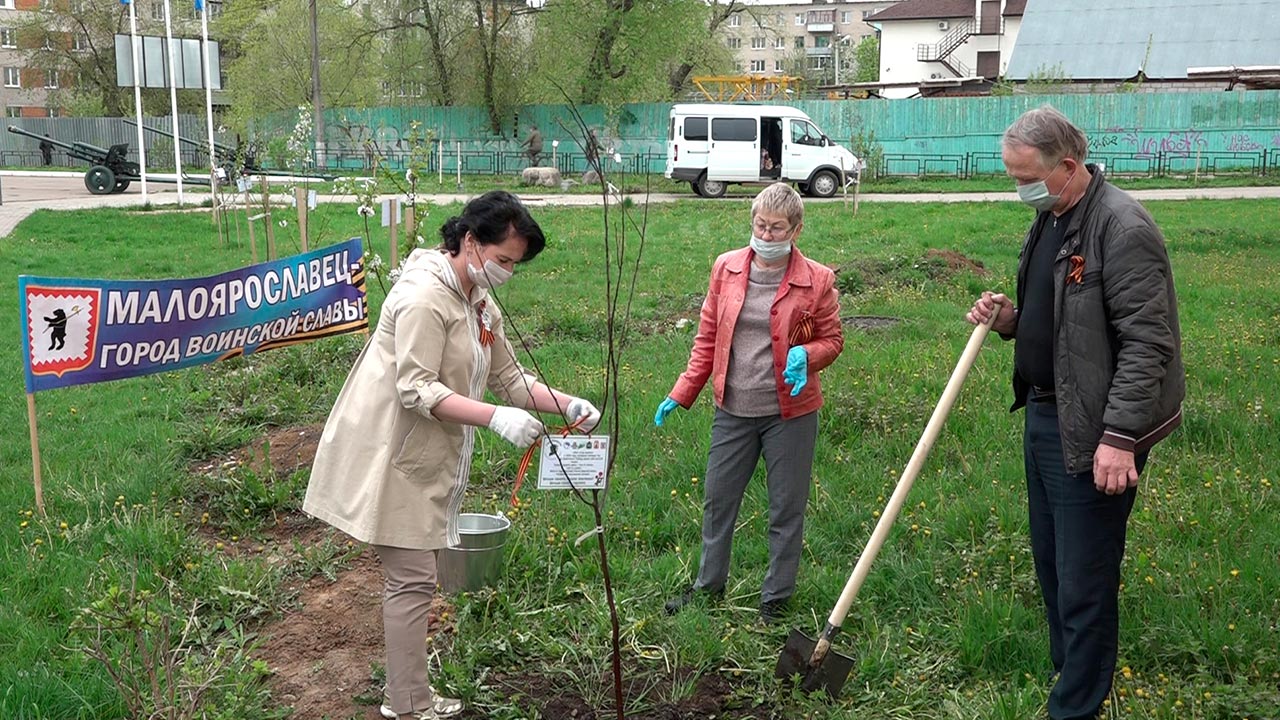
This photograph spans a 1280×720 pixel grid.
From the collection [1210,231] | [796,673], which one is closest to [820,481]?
[796,673]

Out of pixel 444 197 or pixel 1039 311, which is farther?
pixel 444 197

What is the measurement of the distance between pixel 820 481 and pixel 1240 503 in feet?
6.02

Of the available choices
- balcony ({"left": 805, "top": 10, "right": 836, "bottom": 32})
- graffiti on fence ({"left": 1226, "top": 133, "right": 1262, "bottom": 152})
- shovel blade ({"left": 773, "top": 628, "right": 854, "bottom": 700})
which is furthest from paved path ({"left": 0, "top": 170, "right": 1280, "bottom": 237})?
balcony ({"left": 805, "top": 10, "right": 836, "bottom": 32})

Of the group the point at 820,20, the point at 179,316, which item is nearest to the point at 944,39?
the point at 820,20

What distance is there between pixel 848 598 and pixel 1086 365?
1099mm

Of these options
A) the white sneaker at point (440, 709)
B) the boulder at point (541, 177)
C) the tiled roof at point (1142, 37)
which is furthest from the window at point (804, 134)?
the white sneaker at point (440, 709)

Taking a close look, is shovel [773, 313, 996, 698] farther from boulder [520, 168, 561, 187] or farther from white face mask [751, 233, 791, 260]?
boulder [520, 168, 561, 187]

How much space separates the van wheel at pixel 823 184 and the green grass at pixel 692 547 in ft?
58.3

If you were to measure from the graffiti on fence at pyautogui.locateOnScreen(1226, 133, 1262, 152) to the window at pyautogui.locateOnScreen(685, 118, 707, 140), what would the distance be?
16.4 meters

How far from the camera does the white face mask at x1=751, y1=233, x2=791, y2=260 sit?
14.1ft

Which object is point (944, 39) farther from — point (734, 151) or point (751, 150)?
point (734, 151)

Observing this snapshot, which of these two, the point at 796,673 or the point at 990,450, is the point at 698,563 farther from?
the point at 990,450

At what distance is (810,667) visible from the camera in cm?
395

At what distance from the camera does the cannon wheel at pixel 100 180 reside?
2694cm
